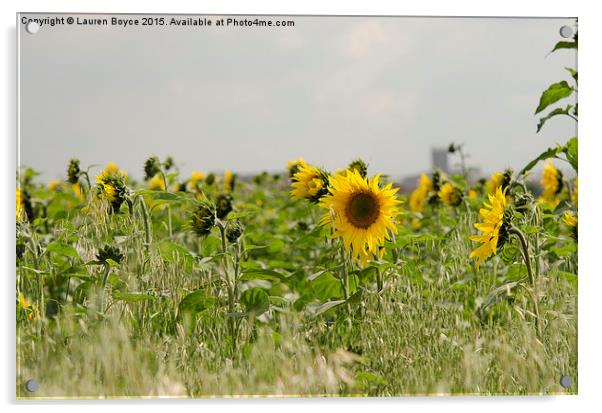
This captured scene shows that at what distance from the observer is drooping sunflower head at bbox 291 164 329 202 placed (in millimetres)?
3348

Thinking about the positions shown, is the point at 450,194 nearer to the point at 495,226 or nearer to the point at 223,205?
the point at 495,226

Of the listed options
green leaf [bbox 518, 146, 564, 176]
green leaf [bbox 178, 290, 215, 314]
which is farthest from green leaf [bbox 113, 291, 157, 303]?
green leaf [bbox 518, 146, 564, 176]

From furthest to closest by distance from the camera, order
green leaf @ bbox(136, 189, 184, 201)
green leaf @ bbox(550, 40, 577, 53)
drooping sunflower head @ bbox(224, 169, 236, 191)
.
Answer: drooping sunflower head @ bbox(224, 169, 236, 191) < green leaf @ bbox(550, 40, 577, 53) < green leaf @ bbox(136, 189, 184, 201)

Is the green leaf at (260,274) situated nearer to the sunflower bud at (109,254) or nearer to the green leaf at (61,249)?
the sunflower bud at (109,254)

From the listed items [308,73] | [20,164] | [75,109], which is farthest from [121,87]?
[308,73]

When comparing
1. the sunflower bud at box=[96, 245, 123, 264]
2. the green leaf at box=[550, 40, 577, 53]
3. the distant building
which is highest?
the green leaf at box=[550, 40, 577, 53]

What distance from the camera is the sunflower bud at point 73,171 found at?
3383 millimetres

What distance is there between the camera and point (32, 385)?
316 cm

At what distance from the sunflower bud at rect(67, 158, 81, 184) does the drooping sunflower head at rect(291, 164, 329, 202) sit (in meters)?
0.83

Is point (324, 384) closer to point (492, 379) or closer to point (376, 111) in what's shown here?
point (492, 379)

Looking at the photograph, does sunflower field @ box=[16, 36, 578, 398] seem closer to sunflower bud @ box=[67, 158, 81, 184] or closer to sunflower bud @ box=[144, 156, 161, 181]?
sunflower bud @ box=[67, 158, 81, 184]

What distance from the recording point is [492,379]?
325cm

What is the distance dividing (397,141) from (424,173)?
67 centimetres
